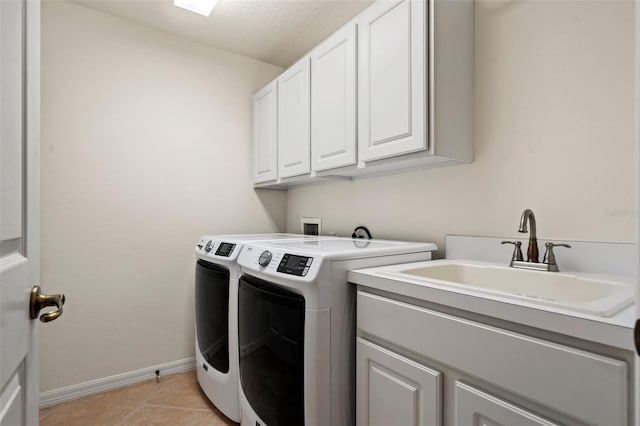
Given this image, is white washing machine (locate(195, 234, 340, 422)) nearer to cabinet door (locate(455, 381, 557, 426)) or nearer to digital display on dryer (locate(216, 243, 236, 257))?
digital display on dryer (locate(216, 243, 236, 257))

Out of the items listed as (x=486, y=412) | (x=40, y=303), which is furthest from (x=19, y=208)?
(x=486, y=412)

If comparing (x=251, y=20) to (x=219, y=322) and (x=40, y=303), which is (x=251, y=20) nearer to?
(x=219, y=322)

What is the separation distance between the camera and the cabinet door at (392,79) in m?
1.43

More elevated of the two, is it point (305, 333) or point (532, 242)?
point (532, 242)

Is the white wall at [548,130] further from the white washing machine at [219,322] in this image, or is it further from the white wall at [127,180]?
the white wall at [127,180]

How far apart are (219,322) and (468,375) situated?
140 cm

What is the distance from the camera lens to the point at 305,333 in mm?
1214

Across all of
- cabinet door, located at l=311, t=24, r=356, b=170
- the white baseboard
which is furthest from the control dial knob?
the white baseboard

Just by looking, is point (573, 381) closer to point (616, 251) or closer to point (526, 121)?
point (616, 251)

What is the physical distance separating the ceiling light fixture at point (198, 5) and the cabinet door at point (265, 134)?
2.12 ft

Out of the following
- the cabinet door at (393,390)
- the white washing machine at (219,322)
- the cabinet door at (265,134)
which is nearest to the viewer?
the cabinet door at (393,390)

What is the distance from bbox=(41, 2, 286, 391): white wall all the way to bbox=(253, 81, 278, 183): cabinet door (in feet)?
0.44

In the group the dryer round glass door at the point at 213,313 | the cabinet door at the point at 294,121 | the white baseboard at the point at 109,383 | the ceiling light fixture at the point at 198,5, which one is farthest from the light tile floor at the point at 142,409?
the ceiling light fixture at the point at 198,5

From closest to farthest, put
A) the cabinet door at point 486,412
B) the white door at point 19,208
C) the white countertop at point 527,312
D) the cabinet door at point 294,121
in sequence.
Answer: the white door at point 19,208, the white countertop at point 527,312, the cabinet door at point 486,412, the cabinet door at point 294,121
